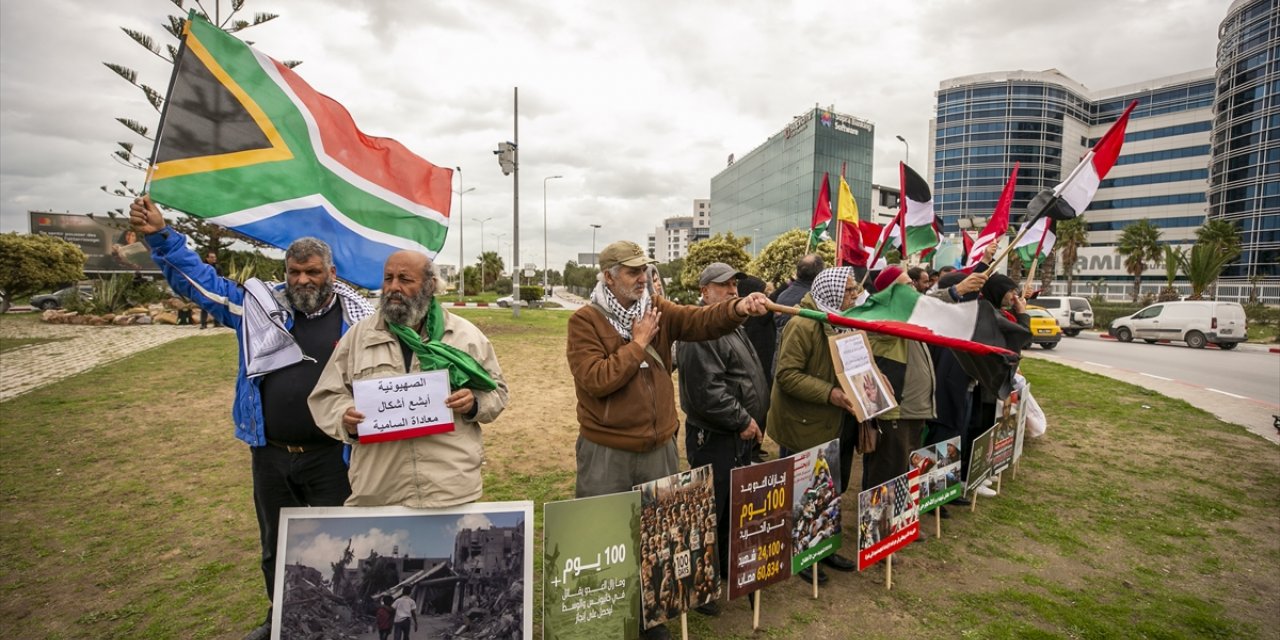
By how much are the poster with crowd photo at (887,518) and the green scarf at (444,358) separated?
8.39ft

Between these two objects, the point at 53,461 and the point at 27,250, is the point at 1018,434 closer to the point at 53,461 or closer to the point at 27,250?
the point at 53,461

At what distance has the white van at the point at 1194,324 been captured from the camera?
60.9ft

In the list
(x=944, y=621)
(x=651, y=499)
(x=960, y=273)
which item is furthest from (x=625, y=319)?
(x=960, y=273)

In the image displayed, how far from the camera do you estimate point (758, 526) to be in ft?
10.7

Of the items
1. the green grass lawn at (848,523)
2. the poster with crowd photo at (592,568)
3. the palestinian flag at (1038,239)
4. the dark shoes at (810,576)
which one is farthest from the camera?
the palestinian flag at (1038,239)

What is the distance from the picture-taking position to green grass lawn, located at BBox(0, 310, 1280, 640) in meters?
3.39

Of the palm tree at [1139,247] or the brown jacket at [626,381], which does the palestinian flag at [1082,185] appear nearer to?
the brown jacket at [626,381]

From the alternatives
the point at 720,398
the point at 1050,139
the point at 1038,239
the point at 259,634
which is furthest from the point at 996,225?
the point at 1050,139

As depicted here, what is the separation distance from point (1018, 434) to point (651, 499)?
4.87 m

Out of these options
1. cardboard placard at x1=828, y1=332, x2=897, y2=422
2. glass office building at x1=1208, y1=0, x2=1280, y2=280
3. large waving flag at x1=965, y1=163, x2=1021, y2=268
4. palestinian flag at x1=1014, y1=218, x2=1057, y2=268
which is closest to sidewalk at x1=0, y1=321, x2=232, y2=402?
cardboard placard at x1=828, y1=332, x2=897, y2=422

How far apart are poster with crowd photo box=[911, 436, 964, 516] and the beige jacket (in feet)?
10.7

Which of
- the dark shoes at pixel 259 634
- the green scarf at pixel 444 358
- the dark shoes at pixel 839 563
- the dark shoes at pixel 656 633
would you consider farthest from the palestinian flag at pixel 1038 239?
the dark shoes at pixel 259 634

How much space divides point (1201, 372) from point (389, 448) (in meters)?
18.3

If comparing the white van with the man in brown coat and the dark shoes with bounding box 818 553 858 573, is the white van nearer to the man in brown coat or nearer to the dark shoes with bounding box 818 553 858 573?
the dark shoes with bounding box 818 553 858 573
